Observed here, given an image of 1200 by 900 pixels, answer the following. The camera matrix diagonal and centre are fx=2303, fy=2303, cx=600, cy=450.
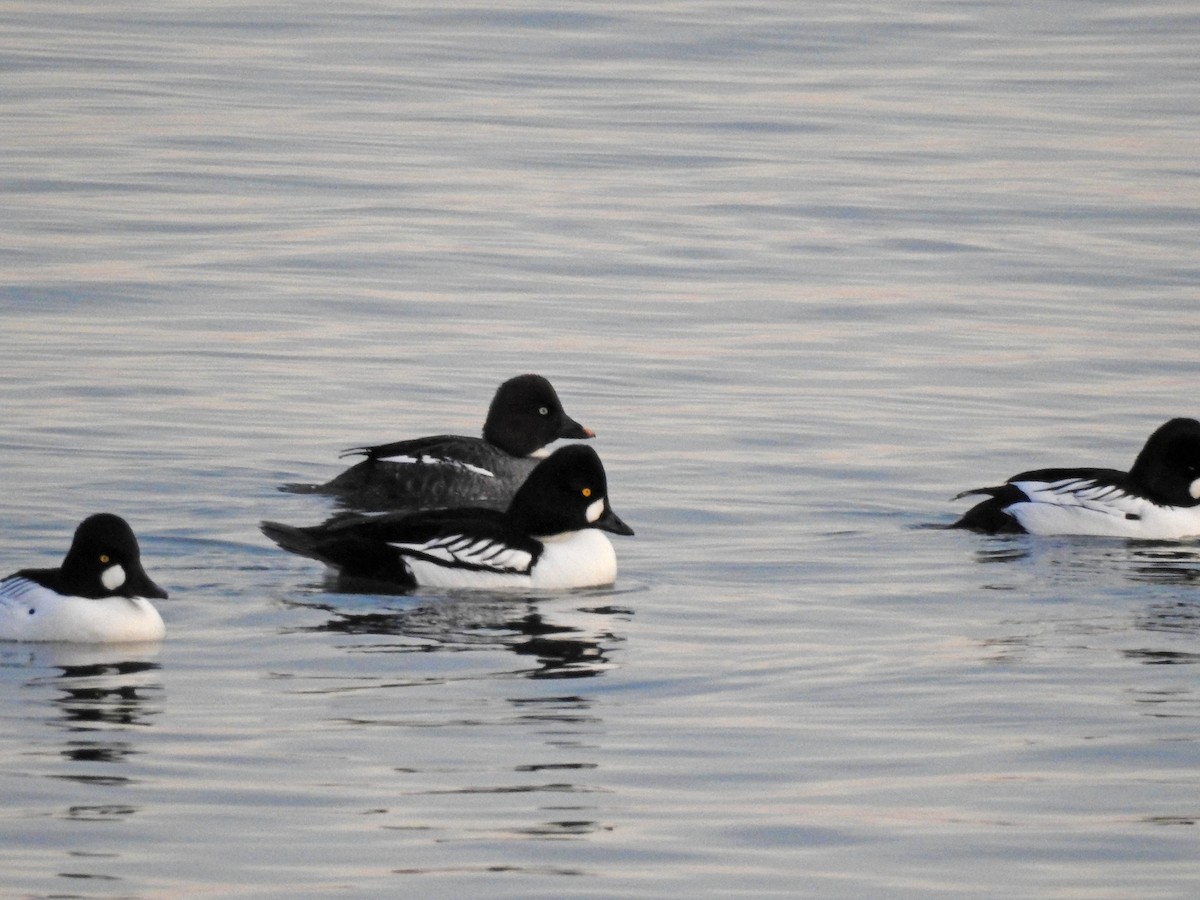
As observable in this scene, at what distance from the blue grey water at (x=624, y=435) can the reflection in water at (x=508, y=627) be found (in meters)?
0.04

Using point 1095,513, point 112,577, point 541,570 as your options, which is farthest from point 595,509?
point 1095,513

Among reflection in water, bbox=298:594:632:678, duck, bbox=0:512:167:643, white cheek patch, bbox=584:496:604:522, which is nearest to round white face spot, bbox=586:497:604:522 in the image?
white cheek patch, bbox=584:496:604:522

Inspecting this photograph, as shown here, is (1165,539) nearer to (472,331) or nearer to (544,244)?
(472,331)

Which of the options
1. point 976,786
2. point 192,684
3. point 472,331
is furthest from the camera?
point 472,331

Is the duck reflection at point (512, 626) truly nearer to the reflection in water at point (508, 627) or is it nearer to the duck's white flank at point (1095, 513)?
the reflection in water at point (508, 627)

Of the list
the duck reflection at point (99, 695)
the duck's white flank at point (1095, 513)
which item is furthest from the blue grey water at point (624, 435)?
the duck's white flank at point (1095, 513)

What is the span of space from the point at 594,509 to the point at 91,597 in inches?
107

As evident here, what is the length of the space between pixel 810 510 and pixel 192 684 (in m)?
4.94

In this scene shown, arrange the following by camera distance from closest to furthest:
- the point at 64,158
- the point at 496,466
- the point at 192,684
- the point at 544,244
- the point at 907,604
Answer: the point at 192,684
the point at 907,604
the point at 496,466
the point at 544,244
the point at 64,158

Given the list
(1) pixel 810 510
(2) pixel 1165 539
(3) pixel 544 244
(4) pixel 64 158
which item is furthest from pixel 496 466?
(4) pixel 64 158

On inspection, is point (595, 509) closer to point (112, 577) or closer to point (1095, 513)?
point (112, 577)

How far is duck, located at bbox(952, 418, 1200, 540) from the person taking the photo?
12812 mm

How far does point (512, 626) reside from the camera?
10273 mm

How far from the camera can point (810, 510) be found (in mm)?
12938
